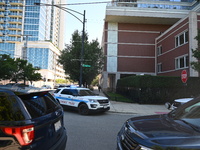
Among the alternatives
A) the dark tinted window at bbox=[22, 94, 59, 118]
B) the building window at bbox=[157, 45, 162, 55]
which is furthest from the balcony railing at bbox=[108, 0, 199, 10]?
the dark tinted window at bbox=[22, 94, 59, 118]

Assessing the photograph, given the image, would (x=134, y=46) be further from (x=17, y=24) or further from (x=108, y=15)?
(x=17, y=24)

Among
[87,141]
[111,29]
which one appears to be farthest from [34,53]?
[87,141]

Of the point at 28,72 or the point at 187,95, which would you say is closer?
the point at 187,95

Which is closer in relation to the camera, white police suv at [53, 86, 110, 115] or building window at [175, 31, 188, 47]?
white police suv at [53, 86, 110, 115]

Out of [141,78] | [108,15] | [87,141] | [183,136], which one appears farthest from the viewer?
[108,15]

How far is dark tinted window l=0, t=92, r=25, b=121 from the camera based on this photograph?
93.5 inches

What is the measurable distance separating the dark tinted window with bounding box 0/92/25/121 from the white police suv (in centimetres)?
670

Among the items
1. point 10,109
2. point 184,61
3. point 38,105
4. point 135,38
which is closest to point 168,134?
point 38,105

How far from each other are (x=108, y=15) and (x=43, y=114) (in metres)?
28.7

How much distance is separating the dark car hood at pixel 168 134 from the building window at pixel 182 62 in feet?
64.8

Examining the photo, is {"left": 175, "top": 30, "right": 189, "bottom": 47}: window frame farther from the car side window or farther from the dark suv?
the dark suv

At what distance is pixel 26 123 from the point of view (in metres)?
2.37

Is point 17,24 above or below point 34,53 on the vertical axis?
above

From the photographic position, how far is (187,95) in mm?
14828
